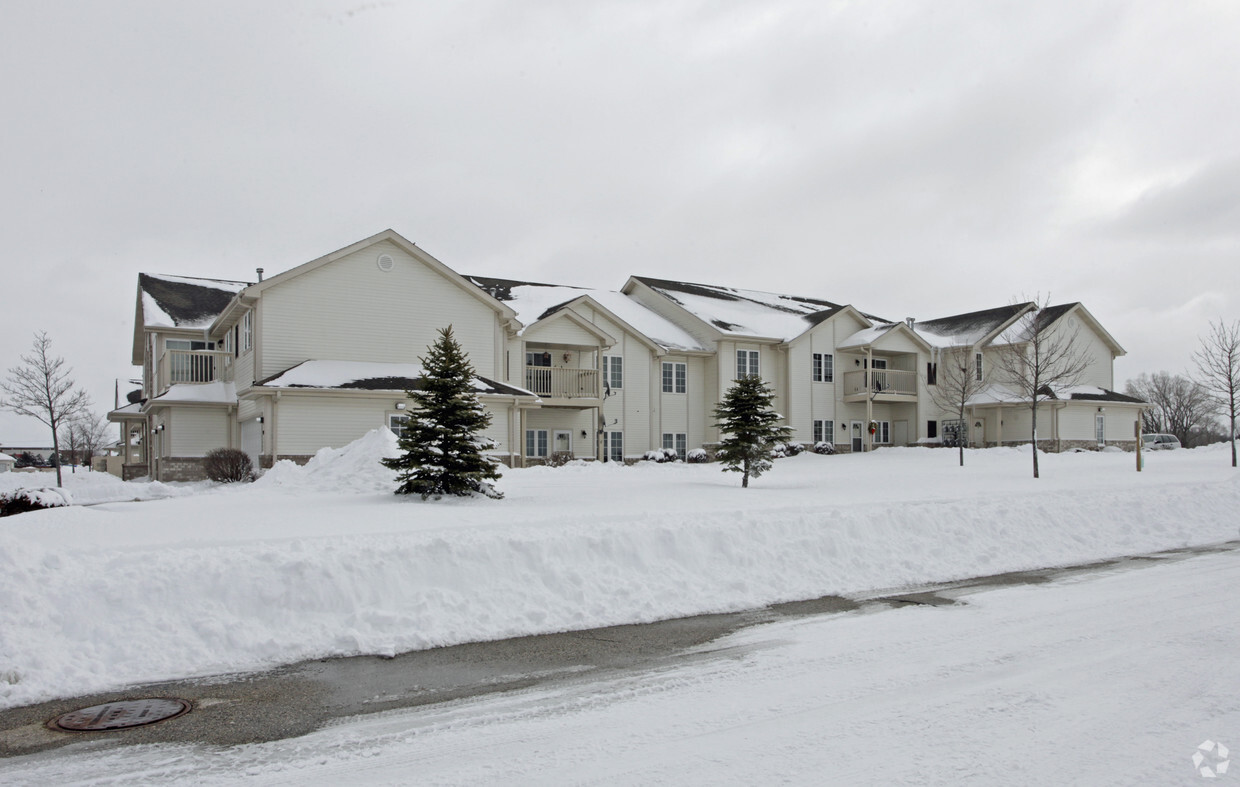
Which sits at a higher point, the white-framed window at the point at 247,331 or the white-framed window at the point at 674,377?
the white-framed window at the point at 247,331

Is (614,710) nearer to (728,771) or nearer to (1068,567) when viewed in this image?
(728,771)

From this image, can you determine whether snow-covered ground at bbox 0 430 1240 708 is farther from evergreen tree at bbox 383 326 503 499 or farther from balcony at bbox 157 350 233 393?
balcony at bbox 157 350 233 393

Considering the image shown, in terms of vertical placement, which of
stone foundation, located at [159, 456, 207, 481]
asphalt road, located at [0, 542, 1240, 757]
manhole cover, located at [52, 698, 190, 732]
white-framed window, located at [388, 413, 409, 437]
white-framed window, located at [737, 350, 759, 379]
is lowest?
asphalt road, located at [0, 542, 1240, 757]

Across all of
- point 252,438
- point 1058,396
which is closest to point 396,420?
point 252,438

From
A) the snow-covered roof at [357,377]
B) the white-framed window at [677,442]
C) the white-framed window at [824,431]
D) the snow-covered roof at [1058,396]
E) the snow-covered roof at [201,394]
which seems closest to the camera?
the snow-covered roof at [357,377]

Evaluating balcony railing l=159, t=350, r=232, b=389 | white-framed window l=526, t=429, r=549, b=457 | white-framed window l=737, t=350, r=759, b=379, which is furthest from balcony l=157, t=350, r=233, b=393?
white-framed window l=737, t=350, r=759, b=379

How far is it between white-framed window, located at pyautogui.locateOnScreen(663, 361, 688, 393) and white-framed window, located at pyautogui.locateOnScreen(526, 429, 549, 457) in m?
6.46

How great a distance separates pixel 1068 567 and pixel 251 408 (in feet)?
76.6

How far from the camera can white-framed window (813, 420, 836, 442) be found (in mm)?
40656

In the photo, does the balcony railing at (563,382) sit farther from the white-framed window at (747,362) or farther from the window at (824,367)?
the window at (824,367)

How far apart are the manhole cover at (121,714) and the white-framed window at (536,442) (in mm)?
27442

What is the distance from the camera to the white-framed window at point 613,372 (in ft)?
118

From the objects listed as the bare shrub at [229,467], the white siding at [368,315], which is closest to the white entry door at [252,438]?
the bare shrub at [229,467]

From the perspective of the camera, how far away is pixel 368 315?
27797 millimetres
